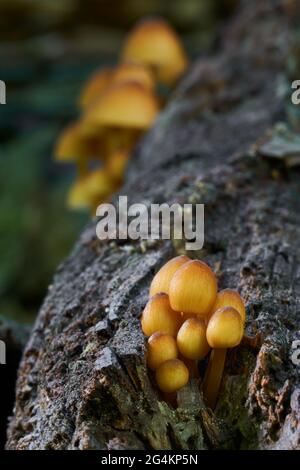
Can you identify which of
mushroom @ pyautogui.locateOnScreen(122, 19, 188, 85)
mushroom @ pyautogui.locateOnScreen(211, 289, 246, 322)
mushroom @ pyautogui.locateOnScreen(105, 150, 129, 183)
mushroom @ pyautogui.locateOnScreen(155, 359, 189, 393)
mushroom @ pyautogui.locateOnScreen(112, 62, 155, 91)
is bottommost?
mushroom @ pyautogui.locateOnScreen(155, 359, 189, 393)

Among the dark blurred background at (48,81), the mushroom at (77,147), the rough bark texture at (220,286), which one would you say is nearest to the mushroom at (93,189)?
the mushroom at (77,147)

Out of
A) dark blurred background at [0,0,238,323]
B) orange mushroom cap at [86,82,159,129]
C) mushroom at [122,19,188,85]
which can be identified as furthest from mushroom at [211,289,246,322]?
dark blurred background at [0,0,238,323]

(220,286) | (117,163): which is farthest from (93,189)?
(220,286)

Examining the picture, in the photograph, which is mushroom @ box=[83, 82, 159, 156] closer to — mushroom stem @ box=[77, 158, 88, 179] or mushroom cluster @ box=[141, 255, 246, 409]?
mushroom stem @ box=[77, 158, 88, 179]

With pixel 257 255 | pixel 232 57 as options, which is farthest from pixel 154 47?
pixel 257 255

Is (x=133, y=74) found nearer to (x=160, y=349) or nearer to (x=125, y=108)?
(x=125, y=108)

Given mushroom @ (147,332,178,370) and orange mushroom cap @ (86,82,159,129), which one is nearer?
mushroom @ (147,332,178,370)
